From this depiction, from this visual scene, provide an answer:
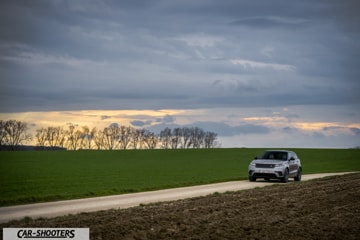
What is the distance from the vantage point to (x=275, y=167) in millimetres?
31375

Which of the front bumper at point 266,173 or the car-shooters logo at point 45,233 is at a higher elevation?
the front bumper at point 266,173

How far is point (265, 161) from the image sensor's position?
31938 millimetres

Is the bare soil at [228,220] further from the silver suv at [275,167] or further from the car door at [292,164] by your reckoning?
the car door at [292,164]

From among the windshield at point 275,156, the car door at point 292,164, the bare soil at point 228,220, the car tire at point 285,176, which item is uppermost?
the windshield at point 275,156

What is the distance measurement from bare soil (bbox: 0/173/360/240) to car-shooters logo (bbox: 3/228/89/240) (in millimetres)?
451

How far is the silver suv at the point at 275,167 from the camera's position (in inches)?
1233

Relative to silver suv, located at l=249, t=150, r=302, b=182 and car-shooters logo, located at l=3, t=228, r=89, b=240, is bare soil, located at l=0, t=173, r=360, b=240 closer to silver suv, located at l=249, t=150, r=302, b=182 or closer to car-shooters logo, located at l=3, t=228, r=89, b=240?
car-shooters logo, located at l=3, t=228, r=89, b=240

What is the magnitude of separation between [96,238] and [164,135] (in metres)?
125

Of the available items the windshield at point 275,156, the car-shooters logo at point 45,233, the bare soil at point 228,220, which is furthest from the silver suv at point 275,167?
the car-shooters logo at point 45,233

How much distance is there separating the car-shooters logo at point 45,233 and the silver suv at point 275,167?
20.6m

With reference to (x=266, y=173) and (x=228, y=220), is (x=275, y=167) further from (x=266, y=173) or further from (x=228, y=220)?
(x=228, y=220)

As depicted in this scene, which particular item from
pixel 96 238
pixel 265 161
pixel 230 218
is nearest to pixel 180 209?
pixel 230 218

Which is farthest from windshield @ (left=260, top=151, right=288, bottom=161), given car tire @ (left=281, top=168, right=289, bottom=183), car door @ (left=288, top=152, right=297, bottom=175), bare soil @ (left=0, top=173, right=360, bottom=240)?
bare soil @ (left=0, top=173, right=360, bottom=240)

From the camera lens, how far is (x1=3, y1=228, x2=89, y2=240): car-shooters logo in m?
11.2
